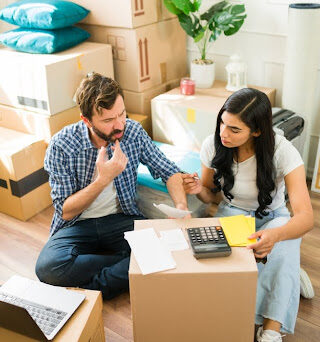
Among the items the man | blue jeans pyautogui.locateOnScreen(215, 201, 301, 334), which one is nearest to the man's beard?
the man

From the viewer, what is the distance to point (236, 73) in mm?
2664

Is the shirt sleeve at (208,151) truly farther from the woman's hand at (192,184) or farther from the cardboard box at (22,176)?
the cardboard box at (22,176)

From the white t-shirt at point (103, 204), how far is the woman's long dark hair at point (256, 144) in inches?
18.0

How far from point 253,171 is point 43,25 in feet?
4.98

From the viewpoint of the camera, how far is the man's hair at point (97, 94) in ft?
5.41

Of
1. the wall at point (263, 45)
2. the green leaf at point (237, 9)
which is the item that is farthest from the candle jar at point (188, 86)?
the green leaf at point (237, 9)

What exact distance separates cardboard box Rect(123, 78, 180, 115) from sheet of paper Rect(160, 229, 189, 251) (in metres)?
1.49

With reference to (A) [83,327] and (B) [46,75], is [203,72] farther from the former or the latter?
(A) [83,327]

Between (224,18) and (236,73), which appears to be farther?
Answer: (236,73)

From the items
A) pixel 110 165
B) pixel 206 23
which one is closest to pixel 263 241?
pixel 110 165

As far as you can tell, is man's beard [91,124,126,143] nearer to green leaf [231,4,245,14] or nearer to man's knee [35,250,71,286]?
man's knee [35,250,71,286]

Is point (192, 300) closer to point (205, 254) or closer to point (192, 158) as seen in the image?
point (205, 254)

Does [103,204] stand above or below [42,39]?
below

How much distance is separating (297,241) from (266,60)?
4.68 feet
